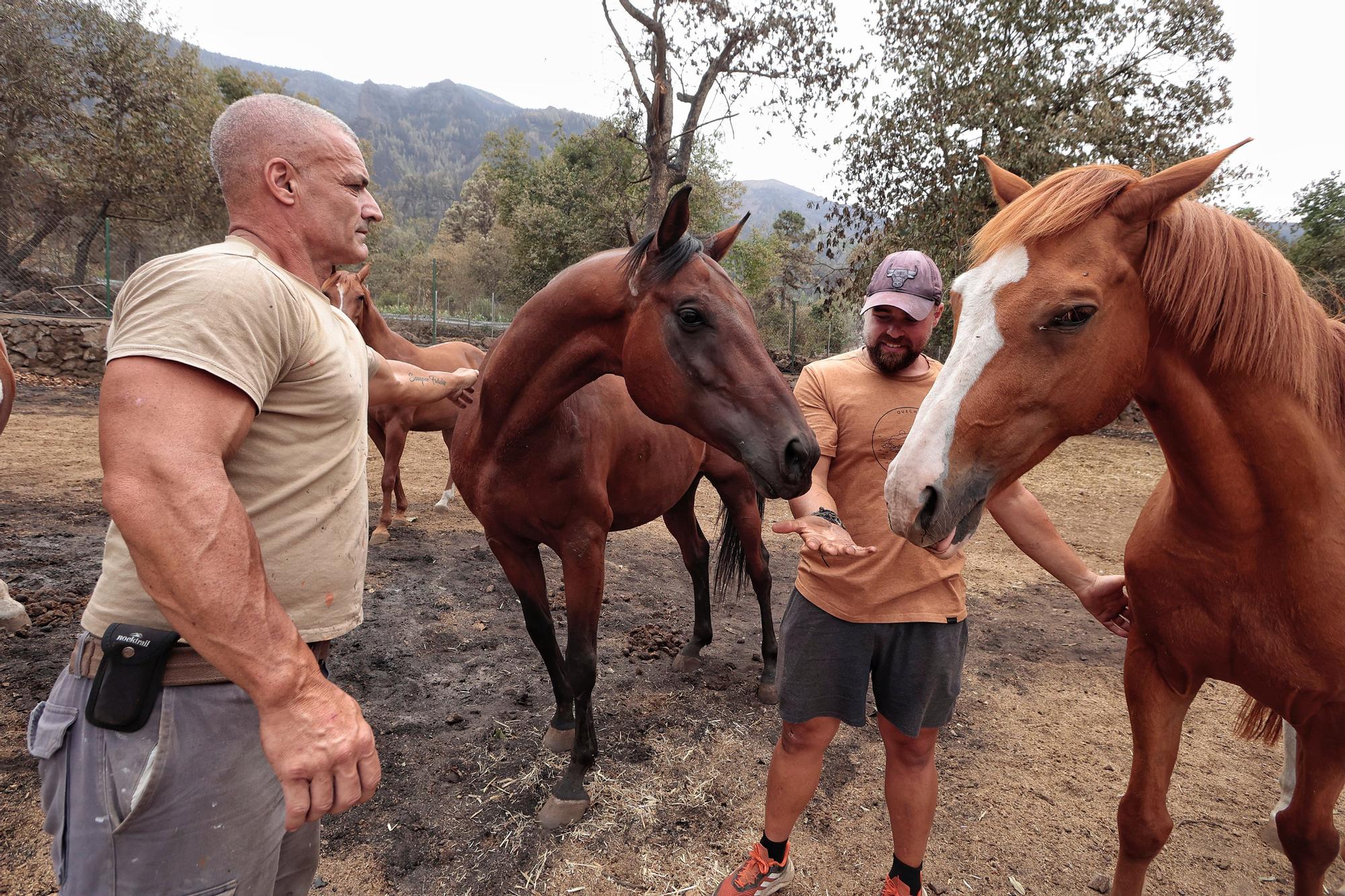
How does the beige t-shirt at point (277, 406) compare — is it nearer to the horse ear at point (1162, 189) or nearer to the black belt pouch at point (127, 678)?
the black belt pouch at point (127, 678)

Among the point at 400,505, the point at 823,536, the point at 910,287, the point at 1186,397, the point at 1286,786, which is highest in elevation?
the point at 910,287

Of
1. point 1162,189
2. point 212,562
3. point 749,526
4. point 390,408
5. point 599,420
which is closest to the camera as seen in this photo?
point 212,562

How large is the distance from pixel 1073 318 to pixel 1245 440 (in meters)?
0.57

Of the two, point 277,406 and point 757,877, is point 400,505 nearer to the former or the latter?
point 757,877

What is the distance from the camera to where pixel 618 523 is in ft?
11.3

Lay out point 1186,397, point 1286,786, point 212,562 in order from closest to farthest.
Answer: point 212,562 → point 1186,397 → point 1286,786

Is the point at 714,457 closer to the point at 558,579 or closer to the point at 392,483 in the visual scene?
the point at 558,579

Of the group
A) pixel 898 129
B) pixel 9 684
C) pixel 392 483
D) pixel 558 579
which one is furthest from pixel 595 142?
pixel 9 684

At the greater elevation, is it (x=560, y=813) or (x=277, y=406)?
(x=277, y=406)

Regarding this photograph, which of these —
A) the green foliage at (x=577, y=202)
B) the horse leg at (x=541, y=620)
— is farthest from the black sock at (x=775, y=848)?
the green foliage at (x=577, y=202)

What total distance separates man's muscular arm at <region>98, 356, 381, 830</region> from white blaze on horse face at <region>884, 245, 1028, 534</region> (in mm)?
1116

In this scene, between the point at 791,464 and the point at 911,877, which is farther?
the point at 911,877

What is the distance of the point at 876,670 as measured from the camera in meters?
2.10

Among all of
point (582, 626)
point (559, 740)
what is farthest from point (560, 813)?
point (582, 626)
